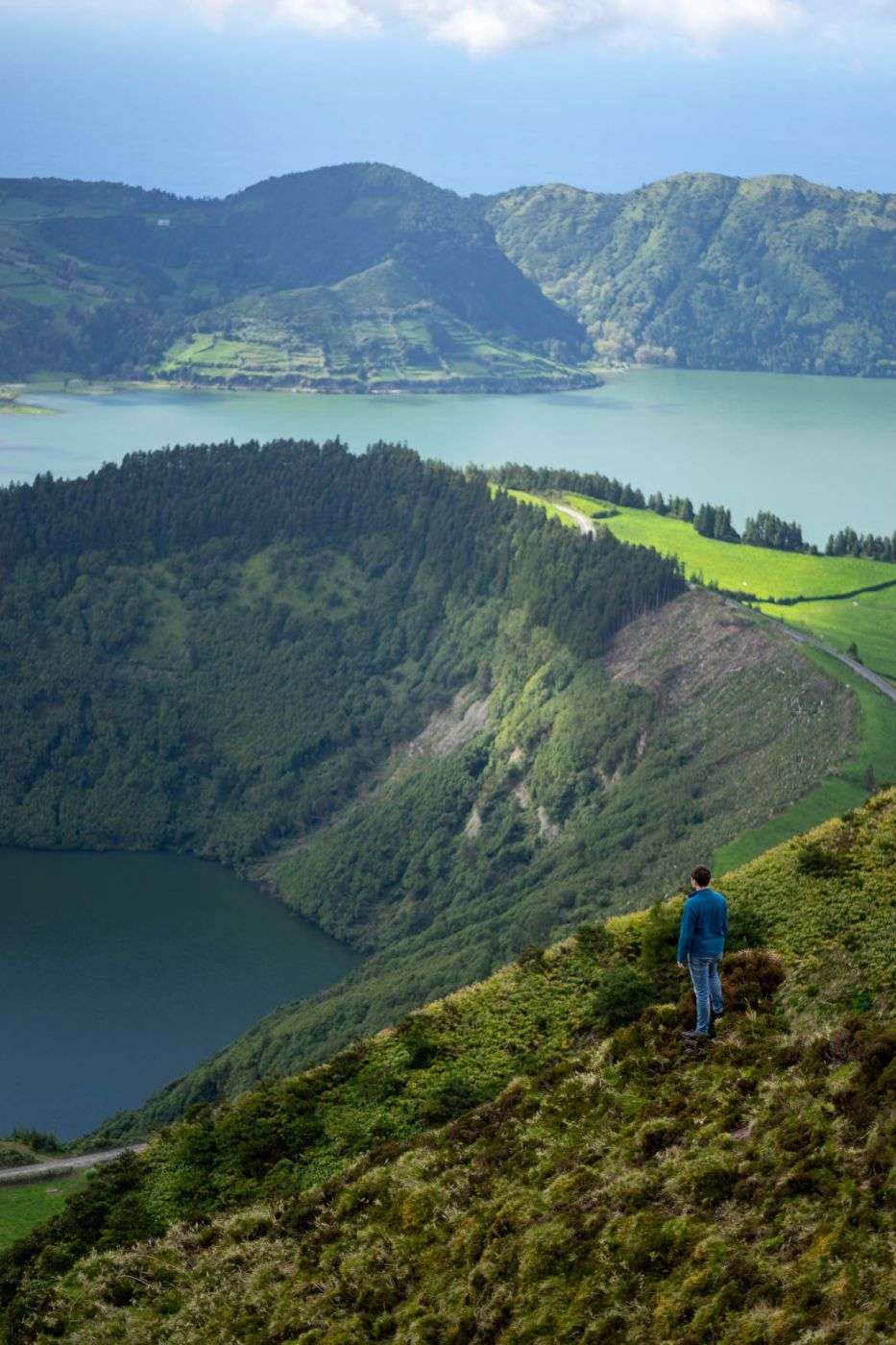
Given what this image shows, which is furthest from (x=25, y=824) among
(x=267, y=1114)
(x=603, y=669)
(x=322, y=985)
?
(x=267, y=1114)

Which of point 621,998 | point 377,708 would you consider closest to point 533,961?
point 621,998

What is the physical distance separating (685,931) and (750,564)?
376ft

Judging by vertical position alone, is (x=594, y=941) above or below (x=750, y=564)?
below

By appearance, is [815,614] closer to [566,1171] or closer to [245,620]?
[245,620]

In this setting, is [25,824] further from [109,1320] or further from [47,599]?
[109,1320]

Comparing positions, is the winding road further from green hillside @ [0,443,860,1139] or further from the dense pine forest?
the dense pine forest

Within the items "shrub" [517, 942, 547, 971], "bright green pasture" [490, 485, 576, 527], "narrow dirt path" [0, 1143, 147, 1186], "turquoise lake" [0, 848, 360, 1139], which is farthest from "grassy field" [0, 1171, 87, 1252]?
"bright green pasture" [490, 485, 576, 527]

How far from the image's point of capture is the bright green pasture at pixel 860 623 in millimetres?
111250

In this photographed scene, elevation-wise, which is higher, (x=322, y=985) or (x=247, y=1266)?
(x=247, y=1266)

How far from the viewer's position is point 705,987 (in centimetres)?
2764

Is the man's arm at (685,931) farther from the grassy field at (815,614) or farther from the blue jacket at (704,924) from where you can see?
the grassy field at (815,614)

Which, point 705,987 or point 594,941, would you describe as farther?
point 594,941

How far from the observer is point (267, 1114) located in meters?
37.3

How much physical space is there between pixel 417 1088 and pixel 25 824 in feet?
325
